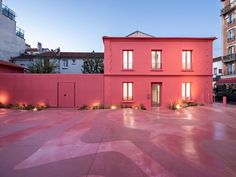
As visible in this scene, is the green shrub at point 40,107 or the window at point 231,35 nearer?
the green shrub at point 40,107

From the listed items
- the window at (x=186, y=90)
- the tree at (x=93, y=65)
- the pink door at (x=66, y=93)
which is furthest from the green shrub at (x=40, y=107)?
the tree at (x=93, y=65)

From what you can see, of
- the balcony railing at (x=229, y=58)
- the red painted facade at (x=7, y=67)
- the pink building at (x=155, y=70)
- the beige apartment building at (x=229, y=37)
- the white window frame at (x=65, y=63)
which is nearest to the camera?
the pink building at (x=155, y=70)

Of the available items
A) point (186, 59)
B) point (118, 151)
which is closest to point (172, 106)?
point (186, 59)

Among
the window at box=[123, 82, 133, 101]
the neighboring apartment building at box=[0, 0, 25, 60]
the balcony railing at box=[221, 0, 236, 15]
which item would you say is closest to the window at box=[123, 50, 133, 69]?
the window at box=[123, 82, 133, 101]

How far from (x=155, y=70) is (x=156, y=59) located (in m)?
1.19

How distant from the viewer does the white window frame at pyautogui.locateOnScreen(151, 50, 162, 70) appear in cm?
2181

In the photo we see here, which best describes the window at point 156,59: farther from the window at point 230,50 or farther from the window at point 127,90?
the window at point 230,50

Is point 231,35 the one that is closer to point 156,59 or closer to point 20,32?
point 156,59

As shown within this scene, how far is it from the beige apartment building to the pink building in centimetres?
2126

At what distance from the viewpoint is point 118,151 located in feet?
22.8

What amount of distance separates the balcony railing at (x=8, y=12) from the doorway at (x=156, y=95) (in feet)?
92.5

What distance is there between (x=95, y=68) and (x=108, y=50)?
1685 cm

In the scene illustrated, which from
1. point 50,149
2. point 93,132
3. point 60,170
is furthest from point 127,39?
point 60,170

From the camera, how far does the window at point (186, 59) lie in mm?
21969
